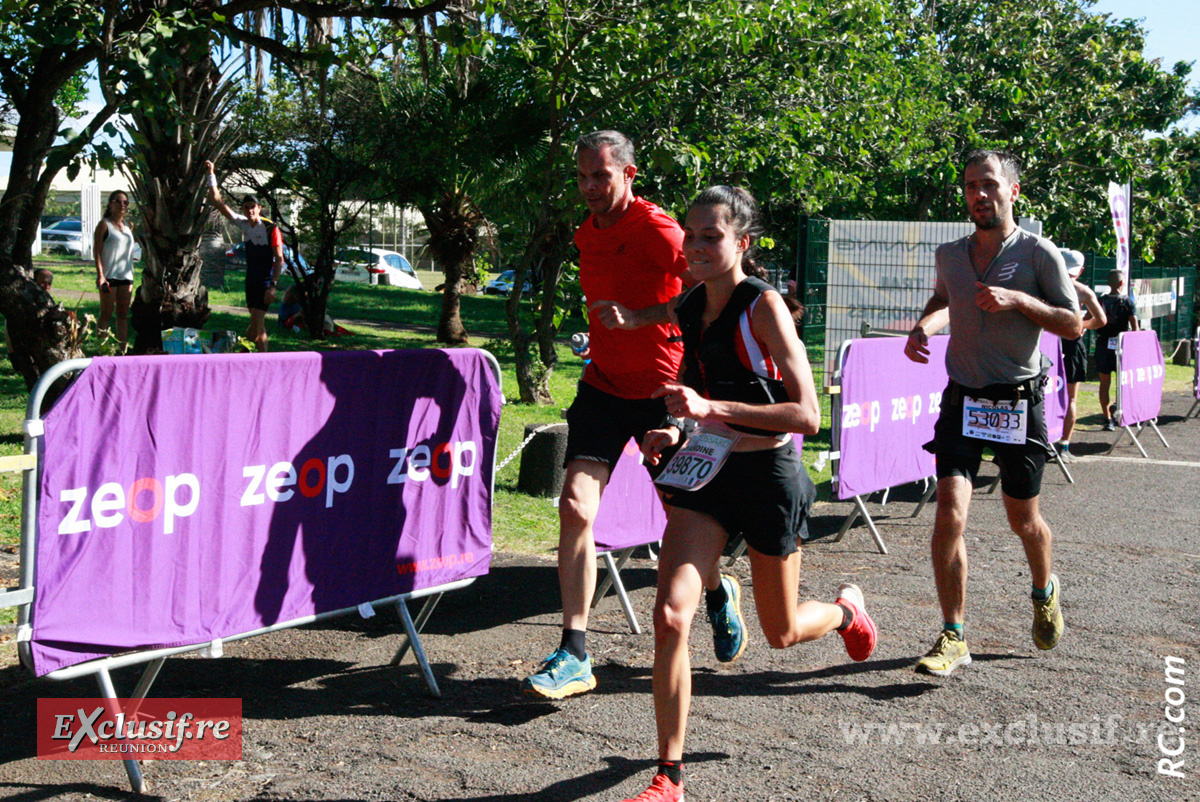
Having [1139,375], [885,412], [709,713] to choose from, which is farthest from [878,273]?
[709,713]

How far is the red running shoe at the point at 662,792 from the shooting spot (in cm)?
334

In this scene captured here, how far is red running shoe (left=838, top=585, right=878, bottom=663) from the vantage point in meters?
4.62

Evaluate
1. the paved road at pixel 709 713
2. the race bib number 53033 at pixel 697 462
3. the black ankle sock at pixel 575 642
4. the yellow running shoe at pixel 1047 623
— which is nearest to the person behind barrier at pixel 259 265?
the paved road at pixel 709 713

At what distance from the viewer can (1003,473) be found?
5.16 m

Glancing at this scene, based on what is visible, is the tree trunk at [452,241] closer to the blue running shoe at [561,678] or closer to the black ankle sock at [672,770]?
the blue running shoe at [561,678]

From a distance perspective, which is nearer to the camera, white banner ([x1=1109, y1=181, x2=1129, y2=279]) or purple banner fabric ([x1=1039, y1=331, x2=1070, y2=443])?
purple banner fabric ([x1=1039, y1=331, x2=1070, y2=443])

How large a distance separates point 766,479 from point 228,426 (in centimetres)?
189

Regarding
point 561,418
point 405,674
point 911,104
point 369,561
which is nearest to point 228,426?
point 369,561

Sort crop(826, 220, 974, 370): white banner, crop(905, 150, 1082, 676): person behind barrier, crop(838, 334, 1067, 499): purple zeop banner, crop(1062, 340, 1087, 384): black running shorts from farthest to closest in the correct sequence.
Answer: crop(826, 220, 974, 370): white banner
crop(1062, 340, 1087, 384): black running shorts
crop(838, 334, 1067, 499): purple zeop banner
crop(905, 150, 1082, 676): person behind barrier

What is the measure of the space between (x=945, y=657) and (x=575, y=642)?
1.59 meters

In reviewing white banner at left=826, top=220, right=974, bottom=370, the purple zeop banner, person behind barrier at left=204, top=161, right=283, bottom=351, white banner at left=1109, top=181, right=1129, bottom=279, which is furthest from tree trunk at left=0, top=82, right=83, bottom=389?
white banner at left=1109, top=181, right=1129, bottom=279

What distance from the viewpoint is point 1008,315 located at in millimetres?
5047

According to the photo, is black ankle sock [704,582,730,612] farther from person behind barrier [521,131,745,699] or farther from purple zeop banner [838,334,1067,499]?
purple zeop banner [838,334,1067,499]

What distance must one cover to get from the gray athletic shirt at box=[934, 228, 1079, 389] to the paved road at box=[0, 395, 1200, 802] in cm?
128
